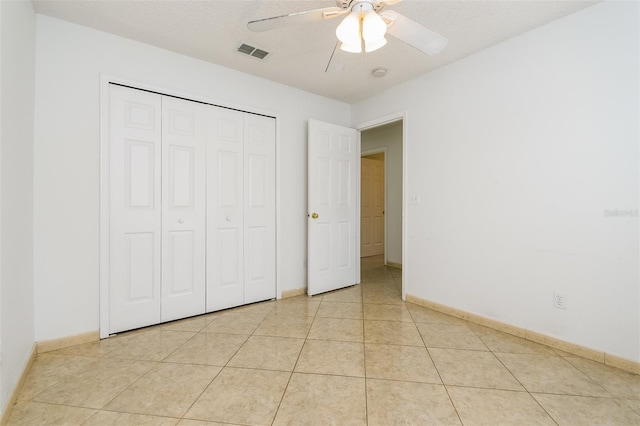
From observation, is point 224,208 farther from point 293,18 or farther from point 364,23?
point 364,23

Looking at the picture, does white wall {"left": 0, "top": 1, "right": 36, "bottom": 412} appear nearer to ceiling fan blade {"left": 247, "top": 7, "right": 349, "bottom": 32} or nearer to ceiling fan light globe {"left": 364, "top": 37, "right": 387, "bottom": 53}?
ceiling fan blade {"left": 247, "top": 7, "right": 349, "bottom": 32}

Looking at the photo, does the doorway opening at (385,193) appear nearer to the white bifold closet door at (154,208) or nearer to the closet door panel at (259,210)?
the closet door panel at (259,210)

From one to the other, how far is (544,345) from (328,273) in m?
2.09

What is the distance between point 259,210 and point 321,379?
1.84 meters

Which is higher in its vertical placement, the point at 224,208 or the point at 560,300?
the point at 224,208

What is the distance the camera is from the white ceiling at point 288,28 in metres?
1.94

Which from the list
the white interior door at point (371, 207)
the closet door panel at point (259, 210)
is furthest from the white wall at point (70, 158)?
the white interior door at point (371, 207)

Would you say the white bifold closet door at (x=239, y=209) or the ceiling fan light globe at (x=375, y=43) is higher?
the ceiling fan light globe at (x=375, y=43)

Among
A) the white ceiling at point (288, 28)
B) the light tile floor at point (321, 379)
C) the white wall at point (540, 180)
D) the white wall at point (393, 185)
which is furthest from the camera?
the white wall at point (393, 185)

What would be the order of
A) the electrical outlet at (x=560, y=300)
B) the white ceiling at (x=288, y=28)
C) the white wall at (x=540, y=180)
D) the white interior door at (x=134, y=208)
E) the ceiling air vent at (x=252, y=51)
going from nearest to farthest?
the white wall at (x=540, y=180), the white ceiling at (x=288, y=28), the electrical outlet at (x=560, y=300), the white interior door at (x=134, y=208), the ceiling air vent at (x=252, y=51)

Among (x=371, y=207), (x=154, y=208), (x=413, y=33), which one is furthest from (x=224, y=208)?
(x=371, y=207)

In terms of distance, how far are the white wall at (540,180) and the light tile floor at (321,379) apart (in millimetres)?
339

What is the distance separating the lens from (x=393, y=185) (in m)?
5.00

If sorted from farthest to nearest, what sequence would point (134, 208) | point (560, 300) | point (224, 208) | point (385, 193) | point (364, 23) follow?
point (385, 193), point (224, 208), point (134, 208), point (560, 300), point (364, 23)
